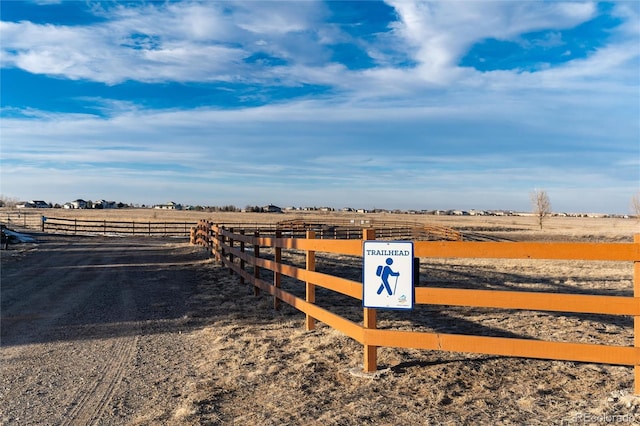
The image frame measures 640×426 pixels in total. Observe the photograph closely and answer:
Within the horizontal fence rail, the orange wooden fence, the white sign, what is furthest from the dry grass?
the horizontal fence rail

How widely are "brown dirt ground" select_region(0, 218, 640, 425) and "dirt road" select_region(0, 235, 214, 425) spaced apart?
0.02 meters

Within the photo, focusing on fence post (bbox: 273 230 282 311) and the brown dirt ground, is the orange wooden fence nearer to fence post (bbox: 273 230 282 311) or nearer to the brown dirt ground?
the brown dirt ground

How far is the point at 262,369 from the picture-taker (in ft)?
18.4

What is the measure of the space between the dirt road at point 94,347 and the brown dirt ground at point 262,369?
0.02 m

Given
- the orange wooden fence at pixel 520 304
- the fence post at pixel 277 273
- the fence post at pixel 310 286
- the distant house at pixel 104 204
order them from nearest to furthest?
1. the orange wooden fence at pixel 520 304
2. the fence post at pixel 310 286
3. the fence post at pixel 277 273
4. the distant house at pixel 104 204

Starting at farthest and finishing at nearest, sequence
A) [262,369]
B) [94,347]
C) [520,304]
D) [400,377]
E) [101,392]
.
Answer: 1. [94,347]
2. [262,369]
3. [400,377]
4. [101,392]
5. [520,304]

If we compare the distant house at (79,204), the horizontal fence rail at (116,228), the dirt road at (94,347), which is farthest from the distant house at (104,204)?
the dirt road at (94,347)

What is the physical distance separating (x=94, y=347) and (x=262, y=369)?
8.37 feet

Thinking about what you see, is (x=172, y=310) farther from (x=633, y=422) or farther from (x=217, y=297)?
(x=633, y=422)

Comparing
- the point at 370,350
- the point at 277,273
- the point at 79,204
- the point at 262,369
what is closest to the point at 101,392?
the point at 262,369

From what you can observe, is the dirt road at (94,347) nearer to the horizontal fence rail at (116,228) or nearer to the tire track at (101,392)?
the tire track at (101,392)

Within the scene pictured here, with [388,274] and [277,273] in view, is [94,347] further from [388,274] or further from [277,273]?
[388,274]

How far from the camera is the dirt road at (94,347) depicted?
15.2 ft

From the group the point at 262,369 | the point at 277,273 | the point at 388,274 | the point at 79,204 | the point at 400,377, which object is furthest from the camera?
the point at 79,204
